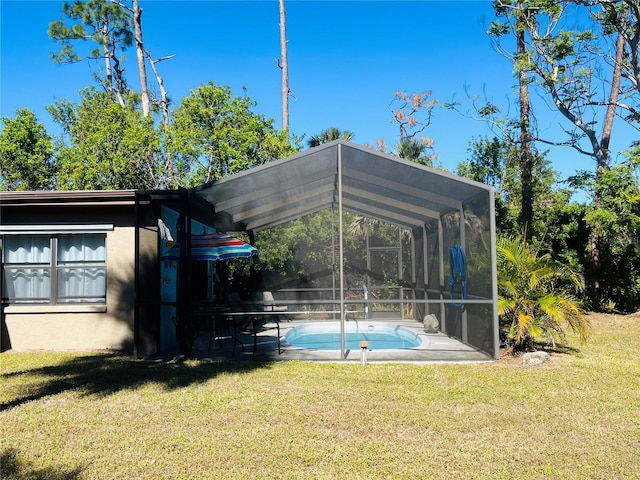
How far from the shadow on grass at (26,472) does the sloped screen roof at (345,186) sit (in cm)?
482

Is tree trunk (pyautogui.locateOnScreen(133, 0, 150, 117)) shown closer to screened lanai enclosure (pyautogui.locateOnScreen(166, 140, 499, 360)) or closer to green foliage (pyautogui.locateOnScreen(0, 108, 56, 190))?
green foliage (pyautogui.locateOnScreen(0, 108, 56, 190))

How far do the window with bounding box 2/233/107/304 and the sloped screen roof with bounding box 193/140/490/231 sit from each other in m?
2.34

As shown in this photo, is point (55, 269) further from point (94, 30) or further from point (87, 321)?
point (94, 30)

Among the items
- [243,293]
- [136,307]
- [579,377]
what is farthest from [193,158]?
[579,377]

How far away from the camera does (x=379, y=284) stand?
14453 mm

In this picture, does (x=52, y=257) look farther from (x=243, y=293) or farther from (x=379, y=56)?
(x=379, y=56)

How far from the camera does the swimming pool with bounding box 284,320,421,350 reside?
11.1 m

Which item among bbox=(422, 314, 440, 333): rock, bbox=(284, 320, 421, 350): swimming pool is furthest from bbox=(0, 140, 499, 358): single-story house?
bbox=(284, 320, 421, 350): swimming pool

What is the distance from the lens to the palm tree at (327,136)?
61.1ft

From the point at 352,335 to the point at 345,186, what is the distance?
12.3ft

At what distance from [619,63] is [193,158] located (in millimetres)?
13062

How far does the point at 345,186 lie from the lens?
10102 millimetres

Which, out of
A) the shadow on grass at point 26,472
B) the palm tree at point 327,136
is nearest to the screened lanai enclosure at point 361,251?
the shadow on grass at point 26,472

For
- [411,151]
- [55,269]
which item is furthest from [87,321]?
[411,151]
